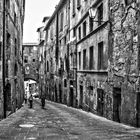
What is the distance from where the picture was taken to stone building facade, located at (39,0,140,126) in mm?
10801

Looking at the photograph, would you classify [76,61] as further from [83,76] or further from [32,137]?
[32,137]

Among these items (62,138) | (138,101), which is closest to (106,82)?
(138,101)

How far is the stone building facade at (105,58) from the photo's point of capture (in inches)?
425

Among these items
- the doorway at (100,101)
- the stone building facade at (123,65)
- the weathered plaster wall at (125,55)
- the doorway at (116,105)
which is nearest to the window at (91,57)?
the doorway at (100,101)

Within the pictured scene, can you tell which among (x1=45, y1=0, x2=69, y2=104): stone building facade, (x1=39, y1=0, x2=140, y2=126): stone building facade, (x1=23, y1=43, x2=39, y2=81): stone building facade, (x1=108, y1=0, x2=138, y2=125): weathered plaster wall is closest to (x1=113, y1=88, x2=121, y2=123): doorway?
(x1=39, y1=0, x2=140, y2=126): stone building facade

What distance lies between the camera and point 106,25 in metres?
14.2

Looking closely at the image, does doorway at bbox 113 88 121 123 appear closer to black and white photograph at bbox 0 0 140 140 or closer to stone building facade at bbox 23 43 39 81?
black and white photograph at bbox 0 0 140 140

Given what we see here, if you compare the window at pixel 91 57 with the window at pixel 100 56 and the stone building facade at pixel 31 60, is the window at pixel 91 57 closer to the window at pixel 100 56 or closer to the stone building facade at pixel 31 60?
the window at pixel 100 56

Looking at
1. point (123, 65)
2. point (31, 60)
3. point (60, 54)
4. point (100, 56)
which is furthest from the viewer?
point (31, 60)

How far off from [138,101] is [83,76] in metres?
9.82

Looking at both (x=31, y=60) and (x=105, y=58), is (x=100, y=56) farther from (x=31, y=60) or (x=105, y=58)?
(x=31, y=60)

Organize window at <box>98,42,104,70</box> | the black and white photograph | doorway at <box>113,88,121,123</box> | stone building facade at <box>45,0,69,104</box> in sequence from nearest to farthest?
the black and white photograph, doorway at <box>113,88,121,123</box>, window at <box>98,42,104,70</box>, stone building facade at <box>45,0,69,104</box>

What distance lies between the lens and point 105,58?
14.5 metres

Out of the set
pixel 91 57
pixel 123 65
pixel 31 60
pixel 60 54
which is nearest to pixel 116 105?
pixel 123 65
